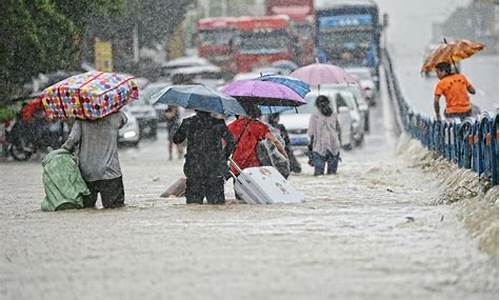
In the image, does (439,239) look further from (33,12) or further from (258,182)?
(33,12)

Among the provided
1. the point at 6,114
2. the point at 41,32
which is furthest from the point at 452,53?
the point at 6,114

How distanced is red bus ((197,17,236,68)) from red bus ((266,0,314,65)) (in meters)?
2.83

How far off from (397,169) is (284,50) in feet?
98.0

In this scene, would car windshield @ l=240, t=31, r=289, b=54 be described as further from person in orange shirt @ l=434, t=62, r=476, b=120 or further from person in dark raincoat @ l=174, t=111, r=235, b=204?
person in dark raincoat @ l=174, t=111, r=235, b=204

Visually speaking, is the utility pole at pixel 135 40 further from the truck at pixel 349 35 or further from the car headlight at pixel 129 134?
the car headlight at pixel 129 134

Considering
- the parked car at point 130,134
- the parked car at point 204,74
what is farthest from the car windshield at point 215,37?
the parked car at point 130,134

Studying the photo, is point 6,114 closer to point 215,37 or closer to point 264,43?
point 264,43

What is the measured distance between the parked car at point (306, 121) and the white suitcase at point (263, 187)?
13527 millimetres

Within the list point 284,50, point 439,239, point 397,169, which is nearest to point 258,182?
point 439,239

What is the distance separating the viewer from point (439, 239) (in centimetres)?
978

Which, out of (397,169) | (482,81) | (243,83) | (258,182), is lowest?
(482,81)

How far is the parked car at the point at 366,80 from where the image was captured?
4593cm

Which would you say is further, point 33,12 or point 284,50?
point 284,50

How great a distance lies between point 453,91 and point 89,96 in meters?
6.66
